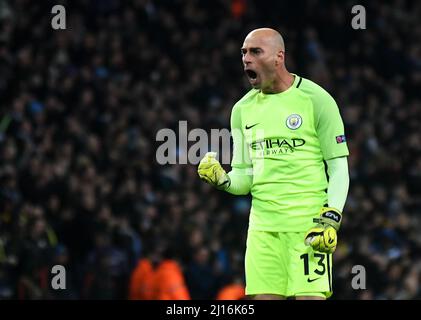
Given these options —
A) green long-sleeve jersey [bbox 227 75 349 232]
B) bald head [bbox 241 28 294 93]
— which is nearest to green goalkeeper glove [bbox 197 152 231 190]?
green long-sleeve jersey [bbox 227 75 349 232]

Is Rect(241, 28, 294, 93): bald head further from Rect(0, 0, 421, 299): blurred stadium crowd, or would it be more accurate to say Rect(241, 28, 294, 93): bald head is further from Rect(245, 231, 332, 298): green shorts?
Rect(0, 0, 421, 299): blurred stadium crowd

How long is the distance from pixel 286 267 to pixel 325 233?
43 centimetres

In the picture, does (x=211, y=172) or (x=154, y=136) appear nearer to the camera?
(x=211, y=172)

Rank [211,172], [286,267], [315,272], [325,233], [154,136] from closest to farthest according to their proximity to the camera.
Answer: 1. [325,233]
2. [315,272]
3. [286,267]
4. [211,172]
5. [154,136]

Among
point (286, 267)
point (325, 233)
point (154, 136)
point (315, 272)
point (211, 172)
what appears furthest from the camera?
point (154, 136)

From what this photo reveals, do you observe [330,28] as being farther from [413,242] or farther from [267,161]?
[267,161]

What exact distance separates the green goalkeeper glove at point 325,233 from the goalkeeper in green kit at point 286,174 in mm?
19

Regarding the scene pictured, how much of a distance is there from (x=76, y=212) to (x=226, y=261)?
85.1 inches

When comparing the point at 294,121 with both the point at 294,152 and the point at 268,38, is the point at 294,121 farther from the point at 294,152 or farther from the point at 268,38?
the point at 268,38

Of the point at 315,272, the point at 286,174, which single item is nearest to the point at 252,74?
the point at 286,174

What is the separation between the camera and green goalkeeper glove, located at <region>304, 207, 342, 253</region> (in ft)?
19.6

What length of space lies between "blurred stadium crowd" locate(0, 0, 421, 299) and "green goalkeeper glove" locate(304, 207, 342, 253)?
228 inches

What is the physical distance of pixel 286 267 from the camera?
6309 mm

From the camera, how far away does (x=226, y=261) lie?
44.6 feet
